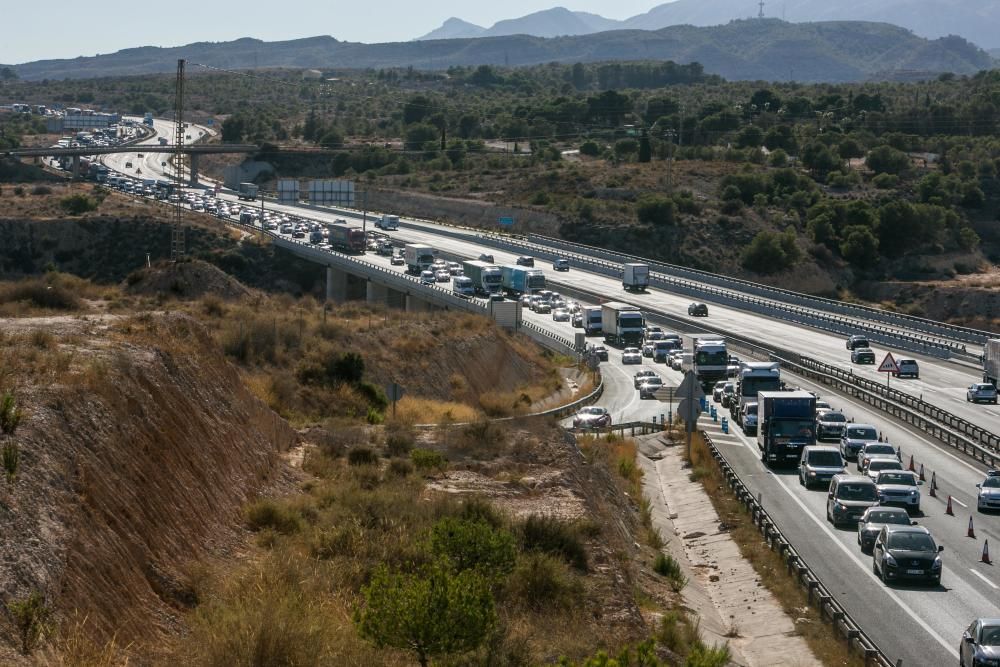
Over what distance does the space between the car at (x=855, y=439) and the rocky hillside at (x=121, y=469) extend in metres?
22.3

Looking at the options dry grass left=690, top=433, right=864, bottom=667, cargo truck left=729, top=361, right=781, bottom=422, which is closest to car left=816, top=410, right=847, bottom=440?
cargo truck left=729, top=361, right=781, bottom=422

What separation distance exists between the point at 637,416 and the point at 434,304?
32828 mm

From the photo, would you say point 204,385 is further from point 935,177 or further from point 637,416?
point 935,177

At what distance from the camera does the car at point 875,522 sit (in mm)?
29797

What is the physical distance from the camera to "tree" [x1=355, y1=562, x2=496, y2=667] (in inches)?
569

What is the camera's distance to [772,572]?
28.8m

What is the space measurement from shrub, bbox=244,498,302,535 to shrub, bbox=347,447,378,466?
19.9ft

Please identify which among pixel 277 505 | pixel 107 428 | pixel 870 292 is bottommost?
pixel 870 292

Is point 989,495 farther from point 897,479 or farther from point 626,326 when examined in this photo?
point 626,326

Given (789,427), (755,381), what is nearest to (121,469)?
(789,427)

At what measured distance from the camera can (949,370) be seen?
72188 millimetres

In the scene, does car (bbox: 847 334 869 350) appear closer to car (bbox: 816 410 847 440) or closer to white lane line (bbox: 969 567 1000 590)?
car (bbox: 816 410 847 440)

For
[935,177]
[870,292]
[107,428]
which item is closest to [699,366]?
[107,428]

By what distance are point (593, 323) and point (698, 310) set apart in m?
8.16
